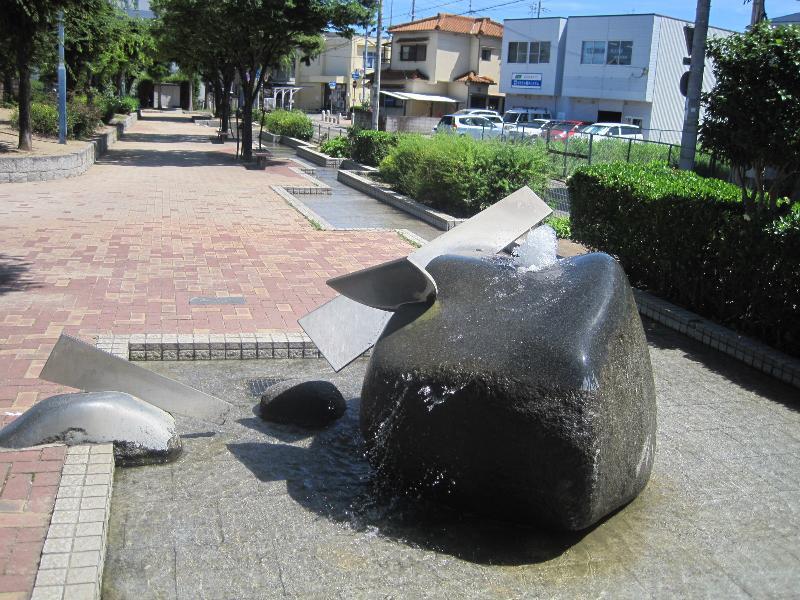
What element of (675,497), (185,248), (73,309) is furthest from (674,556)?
(185,248)

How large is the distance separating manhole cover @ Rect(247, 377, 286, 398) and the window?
53.8m

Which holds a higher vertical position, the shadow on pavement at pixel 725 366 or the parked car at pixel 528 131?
the parked car at pixel 528 131

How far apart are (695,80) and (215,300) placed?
7309 mm

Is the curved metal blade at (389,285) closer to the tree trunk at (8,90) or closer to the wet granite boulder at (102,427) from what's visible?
the wet granite boulder at (102,427)

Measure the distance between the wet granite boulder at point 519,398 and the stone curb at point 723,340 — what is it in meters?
2.88

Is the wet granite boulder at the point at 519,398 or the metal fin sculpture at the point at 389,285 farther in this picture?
the metal fin sculpture at the point at 389,285

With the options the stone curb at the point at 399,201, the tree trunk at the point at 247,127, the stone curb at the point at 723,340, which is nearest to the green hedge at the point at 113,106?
the tree trunk at the point at 247,127

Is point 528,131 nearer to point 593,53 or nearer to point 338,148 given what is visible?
point 338,148

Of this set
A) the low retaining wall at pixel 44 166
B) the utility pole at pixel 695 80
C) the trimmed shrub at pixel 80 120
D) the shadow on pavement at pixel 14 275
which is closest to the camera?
the shadow on pavement at pixel 14 275

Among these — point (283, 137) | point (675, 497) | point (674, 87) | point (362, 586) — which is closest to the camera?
point (362, 586)

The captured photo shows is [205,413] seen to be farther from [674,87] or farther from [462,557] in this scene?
[674,87]

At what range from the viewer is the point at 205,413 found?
17.6 feet

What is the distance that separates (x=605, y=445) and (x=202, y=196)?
46.7ft

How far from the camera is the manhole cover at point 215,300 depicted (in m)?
8.42
